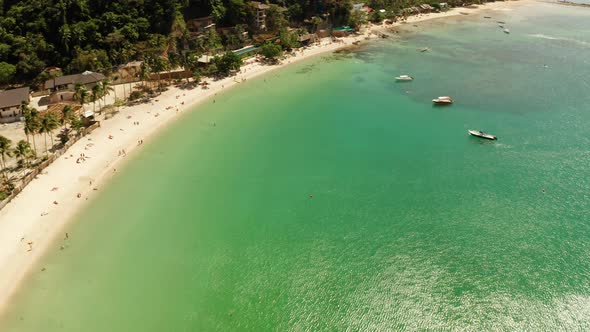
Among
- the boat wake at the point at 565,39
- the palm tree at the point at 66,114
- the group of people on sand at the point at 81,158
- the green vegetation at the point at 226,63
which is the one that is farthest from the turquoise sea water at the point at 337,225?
the boat wake at the point at 565,39

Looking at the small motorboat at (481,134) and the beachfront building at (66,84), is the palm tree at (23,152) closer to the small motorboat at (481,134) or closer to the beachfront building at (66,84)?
the beachfront building at (66,84)

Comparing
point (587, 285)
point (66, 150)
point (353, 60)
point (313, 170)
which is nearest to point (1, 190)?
point (66, 150)

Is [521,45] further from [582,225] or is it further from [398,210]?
[398,210]

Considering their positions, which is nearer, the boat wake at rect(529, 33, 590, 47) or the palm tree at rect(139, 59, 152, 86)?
the palm tree at rect(139, 59, 152, 86)

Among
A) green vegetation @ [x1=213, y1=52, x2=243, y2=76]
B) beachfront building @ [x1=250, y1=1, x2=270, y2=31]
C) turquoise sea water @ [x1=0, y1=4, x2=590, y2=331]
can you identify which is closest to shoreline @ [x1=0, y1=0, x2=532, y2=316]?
turquoise sea water @ [x1=0, y1=4, x2=590, y2=331]

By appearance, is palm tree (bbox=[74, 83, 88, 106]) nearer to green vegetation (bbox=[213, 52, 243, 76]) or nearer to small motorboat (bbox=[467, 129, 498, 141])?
green vegetation (bbox=[213, 52, 243, 76])

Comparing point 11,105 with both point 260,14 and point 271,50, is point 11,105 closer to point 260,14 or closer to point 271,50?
point 271,50
